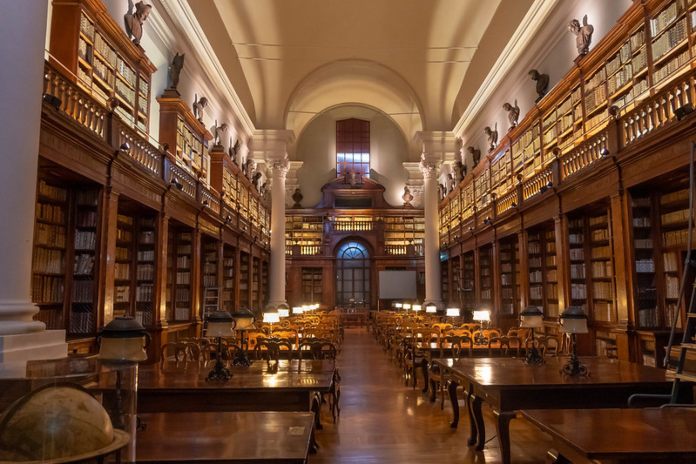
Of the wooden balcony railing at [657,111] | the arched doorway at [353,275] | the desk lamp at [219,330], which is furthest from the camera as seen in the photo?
the arched doorway at [353,275]

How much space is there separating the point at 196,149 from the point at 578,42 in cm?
745

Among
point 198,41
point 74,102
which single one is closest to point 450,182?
point 198,41

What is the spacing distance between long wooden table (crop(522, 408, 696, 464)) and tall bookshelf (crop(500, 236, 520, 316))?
400 inches

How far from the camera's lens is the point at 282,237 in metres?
18.4

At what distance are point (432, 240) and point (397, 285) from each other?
13.7 ft

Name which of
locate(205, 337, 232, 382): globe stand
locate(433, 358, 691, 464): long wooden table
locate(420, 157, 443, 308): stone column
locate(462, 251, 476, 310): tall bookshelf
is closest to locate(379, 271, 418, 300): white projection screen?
locate(420, 157, 443, 308): stone column

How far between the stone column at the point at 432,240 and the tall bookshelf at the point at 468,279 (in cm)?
123

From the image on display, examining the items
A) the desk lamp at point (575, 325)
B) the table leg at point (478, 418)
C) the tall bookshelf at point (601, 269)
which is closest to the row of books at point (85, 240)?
the table leg at point (478, 418)

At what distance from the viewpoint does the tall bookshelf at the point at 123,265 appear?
8.18 m

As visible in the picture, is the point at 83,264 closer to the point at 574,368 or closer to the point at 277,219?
the point at 574,368

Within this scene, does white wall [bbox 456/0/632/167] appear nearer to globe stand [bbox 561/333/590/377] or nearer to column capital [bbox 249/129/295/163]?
globe stand [bbox 561/333/590/377]

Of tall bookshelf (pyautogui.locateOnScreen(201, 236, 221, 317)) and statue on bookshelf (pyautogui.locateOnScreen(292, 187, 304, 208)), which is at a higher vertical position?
statue on bookshelf (pyautogui.locateOnScreen(292, 187, 304, 208))

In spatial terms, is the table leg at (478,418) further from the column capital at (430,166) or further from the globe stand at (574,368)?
the column capital at (430,166)

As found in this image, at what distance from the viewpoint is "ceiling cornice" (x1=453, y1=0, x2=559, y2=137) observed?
10484mm
